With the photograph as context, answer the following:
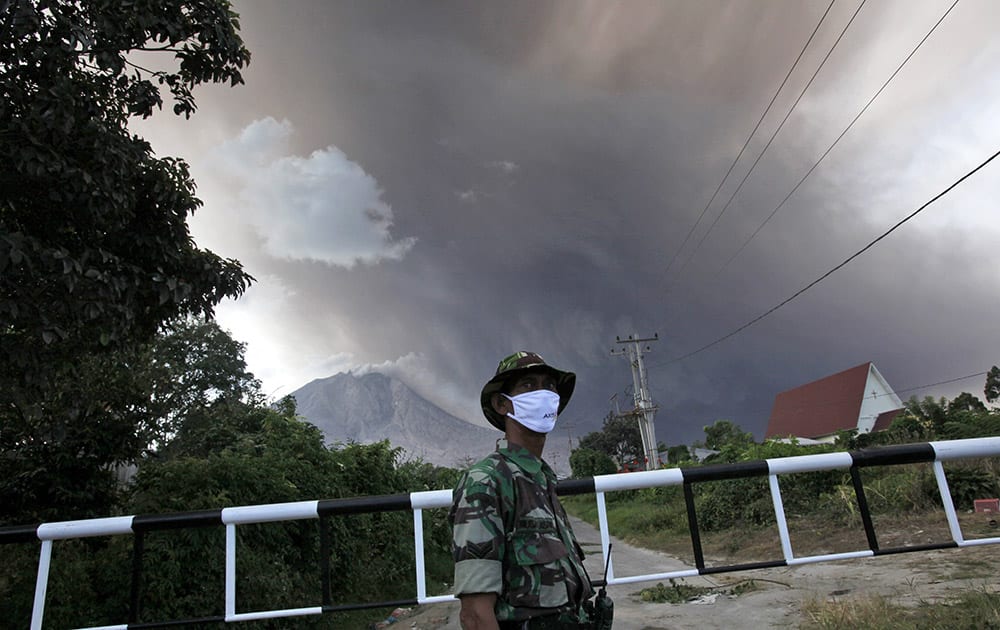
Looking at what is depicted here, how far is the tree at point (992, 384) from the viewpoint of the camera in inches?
2112

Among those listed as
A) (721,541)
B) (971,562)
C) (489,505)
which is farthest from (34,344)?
(721,541)

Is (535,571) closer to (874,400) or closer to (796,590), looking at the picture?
(796,590)

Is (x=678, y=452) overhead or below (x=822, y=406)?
below

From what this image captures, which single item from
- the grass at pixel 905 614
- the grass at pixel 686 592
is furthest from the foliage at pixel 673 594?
the grass at pixel 905 614

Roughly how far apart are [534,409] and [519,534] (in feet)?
1.39

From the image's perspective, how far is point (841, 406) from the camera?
4609cm

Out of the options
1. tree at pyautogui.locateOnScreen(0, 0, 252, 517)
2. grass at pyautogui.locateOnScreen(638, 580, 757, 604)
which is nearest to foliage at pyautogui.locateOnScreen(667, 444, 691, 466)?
grass at pyautogui.locateOnScreen(638, 580, 757, 604)

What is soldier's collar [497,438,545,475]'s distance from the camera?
195 centimetres

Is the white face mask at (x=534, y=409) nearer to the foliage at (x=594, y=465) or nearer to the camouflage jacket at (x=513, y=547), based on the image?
the camouflage jacket at (x=513, y=547)

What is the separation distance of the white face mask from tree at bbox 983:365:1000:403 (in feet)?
224

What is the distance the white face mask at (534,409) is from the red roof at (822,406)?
4692 cm

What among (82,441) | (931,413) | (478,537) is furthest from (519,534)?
(931,413)

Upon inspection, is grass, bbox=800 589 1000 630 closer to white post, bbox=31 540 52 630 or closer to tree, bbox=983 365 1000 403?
white post, bbox=31 540 52 630

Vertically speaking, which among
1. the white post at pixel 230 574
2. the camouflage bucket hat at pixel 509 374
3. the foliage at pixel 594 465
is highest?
the foliage at pixel 594 465
